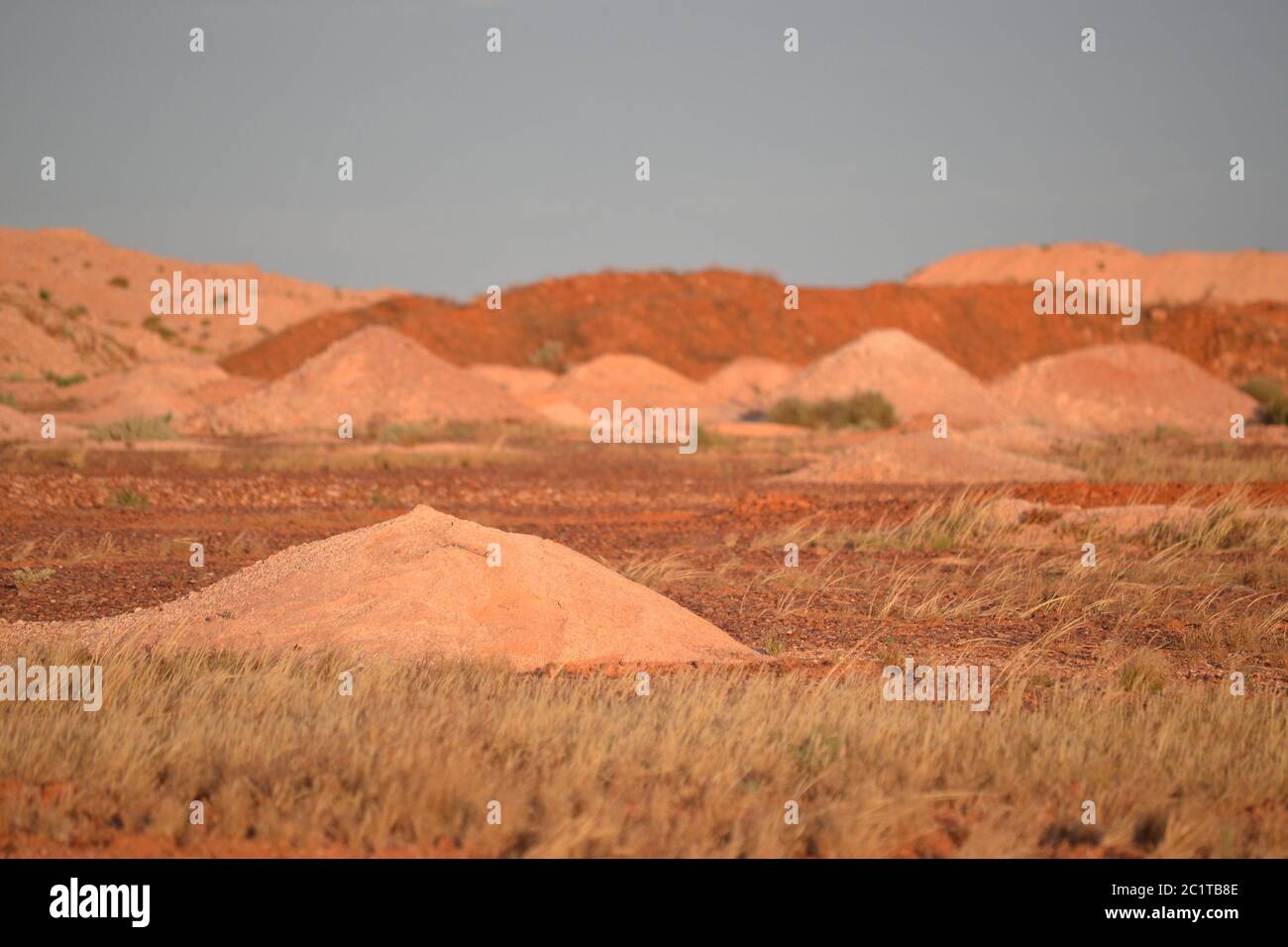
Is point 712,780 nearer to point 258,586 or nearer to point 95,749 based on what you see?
point 95,749

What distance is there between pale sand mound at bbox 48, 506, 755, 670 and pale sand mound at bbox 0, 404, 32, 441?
2057 cm

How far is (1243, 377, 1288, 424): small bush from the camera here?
131 ft

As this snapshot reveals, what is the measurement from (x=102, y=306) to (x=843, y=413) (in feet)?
172

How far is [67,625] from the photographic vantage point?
29.0ft

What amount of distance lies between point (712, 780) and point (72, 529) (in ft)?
38.9

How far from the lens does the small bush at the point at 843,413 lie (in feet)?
128

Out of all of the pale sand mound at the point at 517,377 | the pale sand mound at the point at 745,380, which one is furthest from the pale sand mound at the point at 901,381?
the pale sand mound at the point at 517,377

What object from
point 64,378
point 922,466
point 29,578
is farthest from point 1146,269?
point 29,578

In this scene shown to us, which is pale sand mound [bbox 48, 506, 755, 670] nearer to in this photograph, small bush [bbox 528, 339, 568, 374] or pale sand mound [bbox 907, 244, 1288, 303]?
small bush [bbox 528, 339, 568, 374]

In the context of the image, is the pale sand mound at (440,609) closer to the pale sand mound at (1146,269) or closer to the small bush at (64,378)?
the small bush at (64,378)

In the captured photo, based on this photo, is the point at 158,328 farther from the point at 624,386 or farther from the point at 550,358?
the point at 624,386

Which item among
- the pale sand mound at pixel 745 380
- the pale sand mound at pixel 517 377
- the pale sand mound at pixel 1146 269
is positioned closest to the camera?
the pale sand mound at pixel 745 380

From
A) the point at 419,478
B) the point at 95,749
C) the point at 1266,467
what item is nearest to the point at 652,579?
the point at 95,749

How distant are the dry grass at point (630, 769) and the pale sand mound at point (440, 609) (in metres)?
1.09
